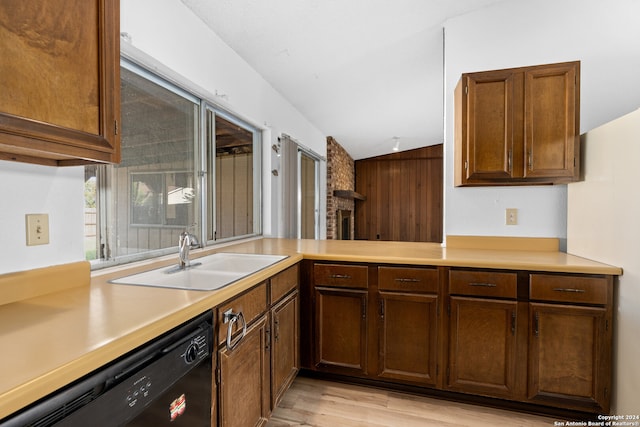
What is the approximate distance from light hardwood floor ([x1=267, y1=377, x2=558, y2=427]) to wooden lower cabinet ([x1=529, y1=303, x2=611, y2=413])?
197 mm

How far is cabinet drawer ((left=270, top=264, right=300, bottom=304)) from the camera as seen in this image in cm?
176

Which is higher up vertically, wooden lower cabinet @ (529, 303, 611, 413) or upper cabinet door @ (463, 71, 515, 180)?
upper cabinet door @ (463, 71, 515, 180)

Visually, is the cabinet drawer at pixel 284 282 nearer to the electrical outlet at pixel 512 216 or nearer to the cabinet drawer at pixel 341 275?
the cabinet drawer at pixel 341 275

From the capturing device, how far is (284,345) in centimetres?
192

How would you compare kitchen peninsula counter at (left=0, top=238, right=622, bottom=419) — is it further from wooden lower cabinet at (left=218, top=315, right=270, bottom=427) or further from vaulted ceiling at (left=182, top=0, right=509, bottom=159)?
vaulted ceiling at (left=182, top=0, right=509, bottom=159)

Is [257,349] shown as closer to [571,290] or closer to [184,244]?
[184,244]

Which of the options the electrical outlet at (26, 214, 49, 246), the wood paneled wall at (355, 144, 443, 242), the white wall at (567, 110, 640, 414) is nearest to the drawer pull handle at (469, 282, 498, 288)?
the white wall at (567, 110, 640, 414)

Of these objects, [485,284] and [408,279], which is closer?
[485,284]

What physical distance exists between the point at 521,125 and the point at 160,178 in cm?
230

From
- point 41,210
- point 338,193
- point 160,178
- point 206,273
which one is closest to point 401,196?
point 338,193

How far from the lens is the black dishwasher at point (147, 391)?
0.67 metres

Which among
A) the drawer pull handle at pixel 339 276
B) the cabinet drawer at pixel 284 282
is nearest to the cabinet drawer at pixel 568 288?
the drawer pull handle at pixel 339 276

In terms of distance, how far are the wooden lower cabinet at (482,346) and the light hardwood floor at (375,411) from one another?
13 cm

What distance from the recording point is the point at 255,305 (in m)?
1.53
